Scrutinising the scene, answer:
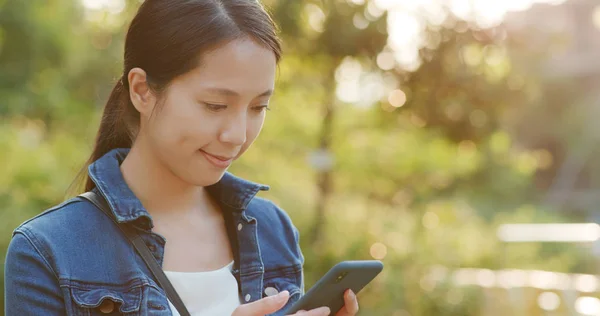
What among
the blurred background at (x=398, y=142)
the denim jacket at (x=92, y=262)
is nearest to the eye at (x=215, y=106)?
the denim jacket at (x=92, y=262)

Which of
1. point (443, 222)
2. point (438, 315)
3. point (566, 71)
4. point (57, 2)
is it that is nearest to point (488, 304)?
point (438, 315)

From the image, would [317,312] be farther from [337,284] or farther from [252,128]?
[252,128]

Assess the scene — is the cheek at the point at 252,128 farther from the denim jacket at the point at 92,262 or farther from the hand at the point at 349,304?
the hand at the point at 349,304

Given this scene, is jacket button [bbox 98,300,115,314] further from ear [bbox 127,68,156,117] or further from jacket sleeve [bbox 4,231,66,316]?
ear [bbox 127,68,156,117]

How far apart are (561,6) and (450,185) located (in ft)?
61.0

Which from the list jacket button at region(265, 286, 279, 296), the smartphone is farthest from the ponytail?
the smartphone

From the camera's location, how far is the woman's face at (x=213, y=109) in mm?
1618

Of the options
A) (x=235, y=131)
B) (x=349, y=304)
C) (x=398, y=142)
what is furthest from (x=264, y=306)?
(x=398, y=142)

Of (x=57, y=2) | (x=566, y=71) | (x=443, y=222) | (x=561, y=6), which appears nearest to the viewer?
(x=443, y=222)

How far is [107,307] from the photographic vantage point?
1.60 m

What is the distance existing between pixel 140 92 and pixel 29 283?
47 cm

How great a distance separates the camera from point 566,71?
74.1 feet

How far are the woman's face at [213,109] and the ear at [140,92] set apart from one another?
0.14 ft

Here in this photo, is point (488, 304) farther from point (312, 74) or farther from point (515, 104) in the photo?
point (312, 74)
